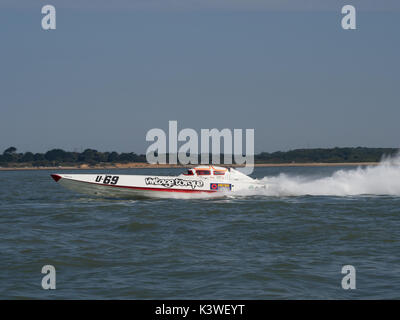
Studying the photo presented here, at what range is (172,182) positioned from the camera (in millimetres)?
24031

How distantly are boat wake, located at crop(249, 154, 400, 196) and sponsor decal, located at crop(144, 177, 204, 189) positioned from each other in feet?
13.8

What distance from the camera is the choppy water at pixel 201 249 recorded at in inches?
355

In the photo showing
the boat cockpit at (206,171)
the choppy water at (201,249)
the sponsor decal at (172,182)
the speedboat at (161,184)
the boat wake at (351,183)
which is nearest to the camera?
the choppy water at (201,249)

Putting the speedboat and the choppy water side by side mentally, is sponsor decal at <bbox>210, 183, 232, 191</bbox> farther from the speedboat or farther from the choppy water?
the choppy water

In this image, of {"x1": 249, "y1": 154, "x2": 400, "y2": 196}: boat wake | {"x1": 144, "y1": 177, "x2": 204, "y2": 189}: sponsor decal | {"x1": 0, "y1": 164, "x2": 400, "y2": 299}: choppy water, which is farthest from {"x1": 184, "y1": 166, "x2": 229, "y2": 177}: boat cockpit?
{"x1": 249, "y1": 154, "x2": 400, "y2": 196}: boat wake

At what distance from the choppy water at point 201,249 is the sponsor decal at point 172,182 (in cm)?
193

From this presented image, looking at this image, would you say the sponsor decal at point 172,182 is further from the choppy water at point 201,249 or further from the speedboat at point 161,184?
the choppy water at point 201,249

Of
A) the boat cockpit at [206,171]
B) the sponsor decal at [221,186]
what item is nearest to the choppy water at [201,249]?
the sponsor decal at [221,186]

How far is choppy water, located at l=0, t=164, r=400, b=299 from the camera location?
29.6ft

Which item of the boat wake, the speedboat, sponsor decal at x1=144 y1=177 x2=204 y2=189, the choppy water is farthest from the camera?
the boat wake

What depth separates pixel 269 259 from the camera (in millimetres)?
11047

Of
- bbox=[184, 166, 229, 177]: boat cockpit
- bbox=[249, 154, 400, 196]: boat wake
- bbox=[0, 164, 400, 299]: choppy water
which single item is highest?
bbox=[184, 166, 229, 177]: boat cockpit

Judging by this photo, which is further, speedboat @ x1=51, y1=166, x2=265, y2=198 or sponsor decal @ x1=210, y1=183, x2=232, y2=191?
sponsor decal @ x1=210, y1=183, x2=232, y2=191
